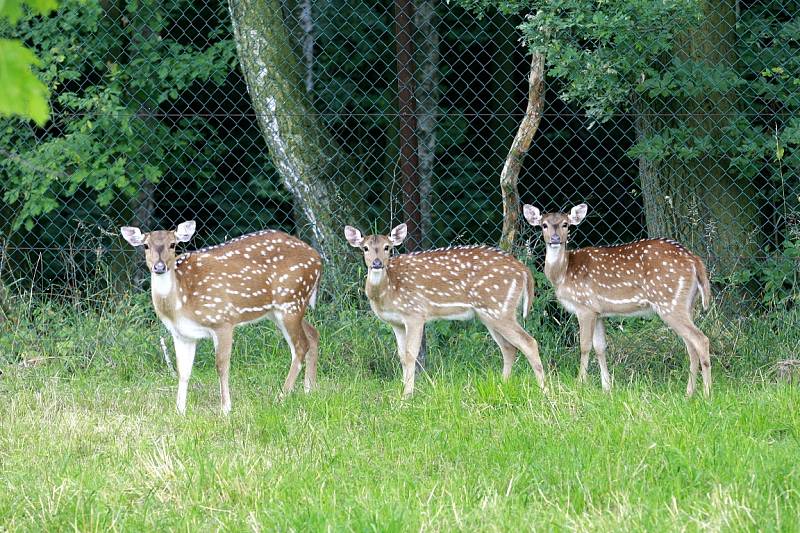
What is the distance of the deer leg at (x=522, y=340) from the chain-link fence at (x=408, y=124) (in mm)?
1085

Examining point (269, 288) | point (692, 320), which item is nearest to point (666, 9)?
point (692, 320)

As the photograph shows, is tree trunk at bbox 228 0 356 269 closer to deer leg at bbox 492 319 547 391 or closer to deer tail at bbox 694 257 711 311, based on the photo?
deer leg at bbox 492 319 547 391

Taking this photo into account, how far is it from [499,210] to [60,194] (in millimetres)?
4396

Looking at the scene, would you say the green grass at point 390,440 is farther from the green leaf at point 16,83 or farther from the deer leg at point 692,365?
the green leaf at point 16,83

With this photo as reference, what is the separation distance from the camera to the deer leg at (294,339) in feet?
27.1

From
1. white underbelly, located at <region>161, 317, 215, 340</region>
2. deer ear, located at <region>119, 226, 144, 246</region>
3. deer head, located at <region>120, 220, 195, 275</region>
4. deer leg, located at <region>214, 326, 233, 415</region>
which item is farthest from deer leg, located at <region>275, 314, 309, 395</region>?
deer ear, located at <region>119, 226, 144, 246</region>

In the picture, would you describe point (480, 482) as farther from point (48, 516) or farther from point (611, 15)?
point (611, 15)

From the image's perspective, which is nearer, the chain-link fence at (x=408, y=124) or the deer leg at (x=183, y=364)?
the deer leg at (x=183, y=364)

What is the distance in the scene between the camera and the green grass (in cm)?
497

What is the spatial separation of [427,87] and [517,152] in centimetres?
285

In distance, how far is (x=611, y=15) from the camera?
8477 mm

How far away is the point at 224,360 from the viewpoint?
7887 millimetres

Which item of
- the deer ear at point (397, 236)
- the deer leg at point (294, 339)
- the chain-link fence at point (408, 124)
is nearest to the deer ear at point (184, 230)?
the deer leg at point (294, 339)

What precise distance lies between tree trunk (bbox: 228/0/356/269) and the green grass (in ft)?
3.85
